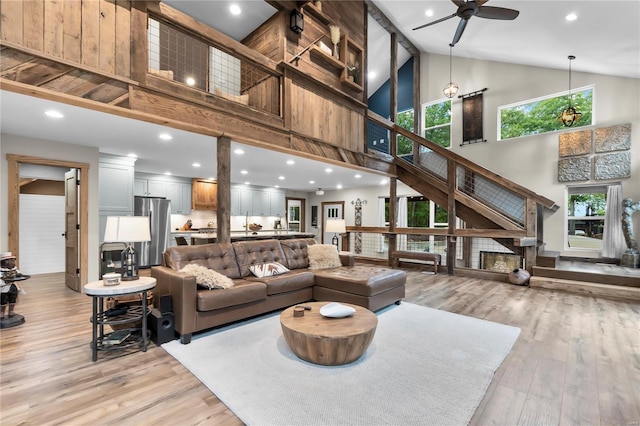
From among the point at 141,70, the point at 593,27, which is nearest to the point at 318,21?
the point at 141,70

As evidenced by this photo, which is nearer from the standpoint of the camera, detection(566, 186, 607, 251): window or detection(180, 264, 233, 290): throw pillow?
detection(180, 264, 233, 290): throw pillow

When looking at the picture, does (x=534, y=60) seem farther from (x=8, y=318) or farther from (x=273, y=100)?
(x=8, y=318)

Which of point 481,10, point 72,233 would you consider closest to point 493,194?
point 481,10

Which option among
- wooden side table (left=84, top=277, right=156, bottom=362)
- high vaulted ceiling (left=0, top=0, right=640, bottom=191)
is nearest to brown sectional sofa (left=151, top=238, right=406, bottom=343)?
wooden side table (left=84, top=277, right=156, bottom=362)

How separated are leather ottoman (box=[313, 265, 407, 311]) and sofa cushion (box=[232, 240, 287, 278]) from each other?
0.68 m

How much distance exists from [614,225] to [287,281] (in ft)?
21.8

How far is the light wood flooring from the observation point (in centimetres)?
180

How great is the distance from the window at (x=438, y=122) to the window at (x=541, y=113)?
4.47ft

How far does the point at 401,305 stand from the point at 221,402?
281 cm

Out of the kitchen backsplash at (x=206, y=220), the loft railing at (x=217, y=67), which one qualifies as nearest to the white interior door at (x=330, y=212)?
the kitchen backsplash at (x=206, y=220)

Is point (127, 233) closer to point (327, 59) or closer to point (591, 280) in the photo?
point (327, 59)

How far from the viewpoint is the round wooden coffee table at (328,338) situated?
2.25 meters

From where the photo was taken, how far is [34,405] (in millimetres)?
1876

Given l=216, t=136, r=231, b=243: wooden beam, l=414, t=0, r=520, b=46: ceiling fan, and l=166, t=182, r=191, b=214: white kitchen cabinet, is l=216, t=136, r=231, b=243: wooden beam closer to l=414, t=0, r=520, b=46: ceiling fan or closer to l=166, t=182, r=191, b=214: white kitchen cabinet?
l=414, t=0, r=520, b=46: ceiling fan
